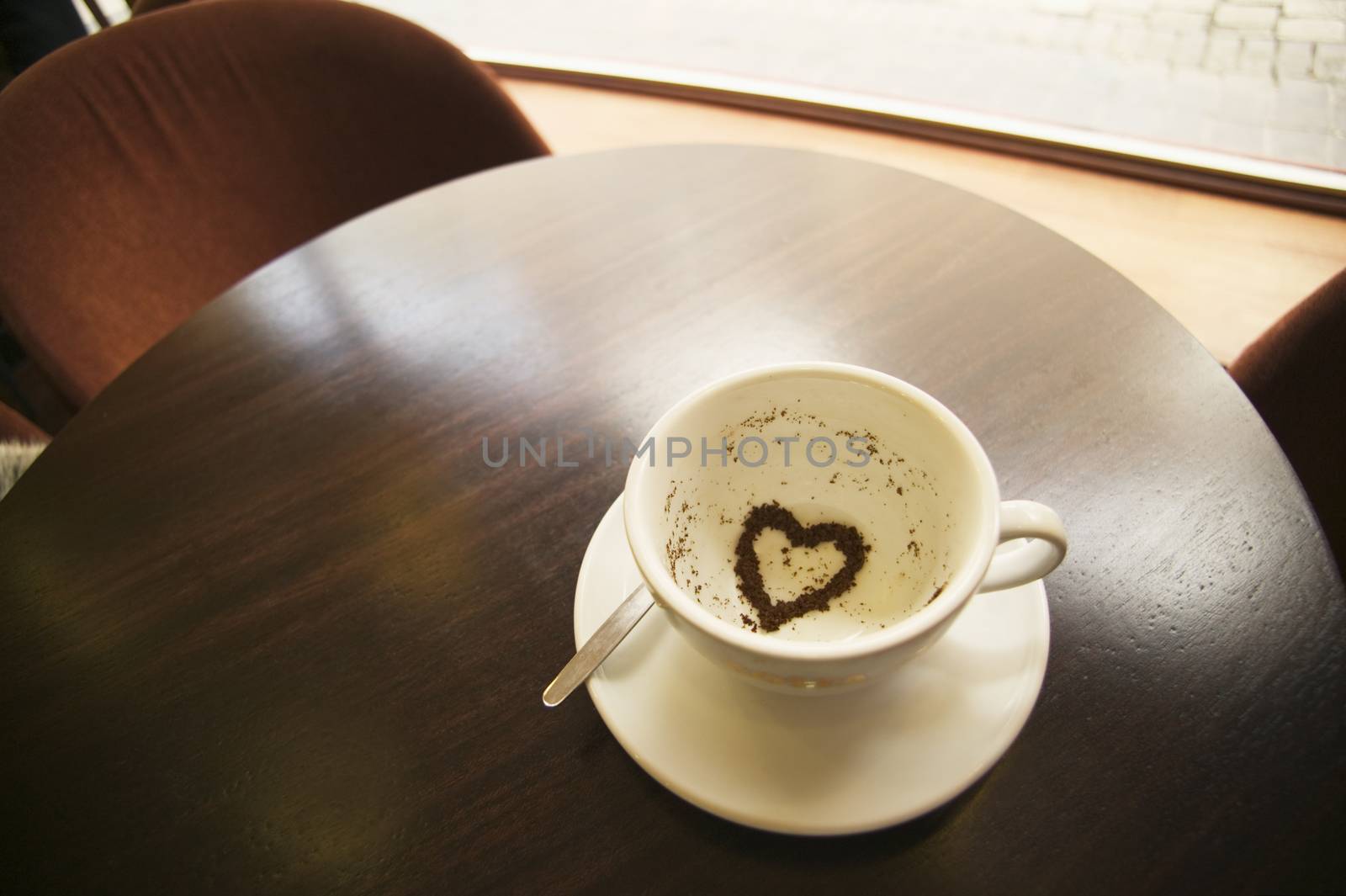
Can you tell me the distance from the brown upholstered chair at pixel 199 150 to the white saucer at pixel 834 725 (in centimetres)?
82

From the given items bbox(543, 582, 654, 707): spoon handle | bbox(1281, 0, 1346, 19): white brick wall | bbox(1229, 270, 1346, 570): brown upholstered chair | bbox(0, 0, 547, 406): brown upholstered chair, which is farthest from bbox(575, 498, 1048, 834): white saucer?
bbox(1281, 0, 1346, 19): white brick wall

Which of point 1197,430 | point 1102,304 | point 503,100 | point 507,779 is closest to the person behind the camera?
point 507,779

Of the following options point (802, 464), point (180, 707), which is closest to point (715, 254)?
point (802, 464)

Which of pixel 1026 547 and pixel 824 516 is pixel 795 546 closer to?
pixel 824 516

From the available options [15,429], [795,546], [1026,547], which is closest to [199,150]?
[15,429]

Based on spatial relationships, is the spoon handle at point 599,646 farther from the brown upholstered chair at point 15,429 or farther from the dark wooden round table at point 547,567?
the brown upholstered chair at point 15,429

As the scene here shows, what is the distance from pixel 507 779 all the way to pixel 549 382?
0.33 m

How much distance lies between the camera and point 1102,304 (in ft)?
2.15

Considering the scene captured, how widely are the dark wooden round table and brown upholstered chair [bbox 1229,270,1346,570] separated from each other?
15 centimetres

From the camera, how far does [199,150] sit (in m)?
1.01

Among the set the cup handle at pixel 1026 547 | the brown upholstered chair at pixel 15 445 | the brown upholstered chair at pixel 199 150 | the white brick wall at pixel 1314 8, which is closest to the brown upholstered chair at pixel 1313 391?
the cup handle at pixel 1026 547

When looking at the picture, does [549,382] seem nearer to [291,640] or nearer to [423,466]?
[423,466]

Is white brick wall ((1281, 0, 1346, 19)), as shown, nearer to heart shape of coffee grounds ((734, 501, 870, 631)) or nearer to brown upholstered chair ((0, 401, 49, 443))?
heart shape of coffee grounds ((734, 501, 870, 631))

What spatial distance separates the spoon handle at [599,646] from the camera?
0.43 m
